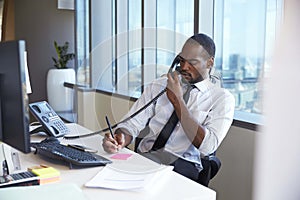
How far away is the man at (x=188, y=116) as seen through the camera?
176 cm

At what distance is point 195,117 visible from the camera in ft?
5.91

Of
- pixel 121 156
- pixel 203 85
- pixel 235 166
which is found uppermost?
pixel 203 85

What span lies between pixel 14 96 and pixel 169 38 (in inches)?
79.3

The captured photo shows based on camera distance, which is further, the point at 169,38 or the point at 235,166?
the point at 169,38

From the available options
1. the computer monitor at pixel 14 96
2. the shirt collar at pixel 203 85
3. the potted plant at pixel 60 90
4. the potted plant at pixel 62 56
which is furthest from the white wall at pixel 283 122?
the potted plant at pixel 62 56

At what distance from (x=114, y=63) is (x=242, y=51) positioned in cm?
210

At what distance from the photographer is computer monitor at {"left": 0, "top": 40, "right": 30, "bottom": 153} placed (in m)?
1.09

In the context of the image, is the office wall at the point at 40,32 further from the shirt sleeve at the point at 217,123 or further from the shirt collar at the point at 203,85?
the shirt sleeve at the point at 217,123

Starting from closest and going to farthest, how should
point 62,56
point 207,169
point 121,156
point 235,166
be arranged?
point 121,156, point 207,169, point 235,166, point 62,56

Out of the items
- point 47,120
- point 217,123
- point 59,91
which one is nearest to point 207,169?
point 217,123

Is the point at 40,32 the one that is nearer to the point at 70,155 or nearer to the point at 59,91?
the point at 59,91

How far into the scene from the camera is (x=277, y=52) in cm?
55

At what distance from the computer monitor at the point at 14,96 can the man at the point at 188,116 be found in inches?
22.0

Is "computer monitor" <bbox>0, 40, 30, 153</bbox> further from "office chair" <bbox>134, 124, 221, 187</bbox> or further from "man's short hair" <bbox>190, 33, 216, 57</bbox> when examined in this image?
"man's short hair" <bbox>190, 33, 216, 57</bbox>
